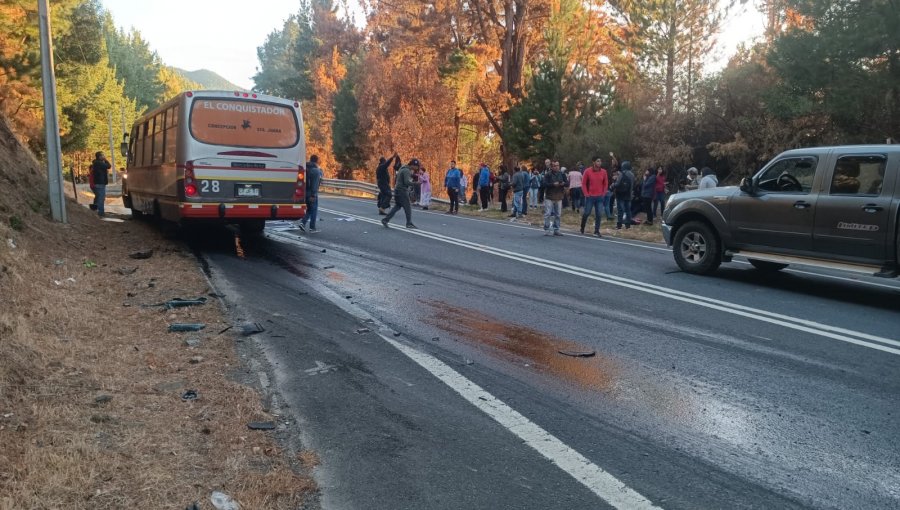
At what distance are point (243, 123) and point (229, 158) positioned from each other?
29.3 inches

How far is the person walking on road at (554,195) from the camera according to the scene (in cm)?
1509

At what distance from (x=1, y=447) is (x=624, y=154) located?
23.8 metres

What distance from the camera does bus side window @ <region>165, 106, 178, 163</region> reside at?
11816mm

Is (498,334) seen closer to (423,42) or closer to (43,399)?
(43,399)

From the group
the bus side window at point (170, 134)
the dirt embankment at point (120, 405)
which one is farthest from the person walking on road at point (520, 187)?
the dirt embankment at point (120, 405)

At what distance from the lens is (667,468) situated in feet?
11.7

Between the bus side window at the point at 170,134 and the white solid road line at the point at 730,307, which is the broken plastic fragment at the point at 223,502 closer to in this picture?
the white solid road line at the point at 730,307

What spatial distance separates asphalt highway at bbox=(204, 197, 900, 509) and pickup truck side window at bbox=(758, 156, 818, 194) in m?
1.37

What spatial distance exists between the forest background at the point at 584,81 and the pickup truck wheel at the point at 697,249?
877 centimetres

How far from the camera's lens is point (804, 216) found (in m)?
8.61

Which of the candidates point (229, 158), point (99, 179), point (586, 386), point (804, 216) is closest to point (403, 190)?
point (229, 158)

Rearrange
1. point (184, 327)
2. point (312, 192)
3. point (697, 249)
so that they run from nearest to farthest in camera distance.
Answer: point (184, 327) → point (697, 249) → point (312, 192)

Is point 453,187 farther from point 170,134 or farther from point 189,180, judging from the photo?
point 189,180

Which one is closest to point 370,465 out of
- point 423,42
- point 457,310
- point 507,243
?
point 457,310
